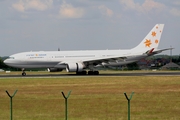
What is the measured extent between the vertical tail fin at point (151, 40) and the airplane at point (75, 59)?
210 centimetres

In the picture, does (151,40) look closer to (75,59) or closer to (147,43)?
(147,43)

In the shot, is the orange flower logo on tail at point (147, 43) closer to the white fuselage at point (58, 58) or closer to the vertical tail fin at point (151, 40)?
the vertical tail fin at point (151, 40)

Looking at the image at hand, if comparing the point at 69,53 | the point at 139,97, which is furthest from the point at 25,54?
the point at 139,97

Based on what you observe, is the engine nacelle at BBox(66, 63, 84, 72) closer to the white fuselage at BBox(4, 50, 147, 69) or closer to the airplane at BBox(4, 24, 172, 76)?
the airplane at BBox(4, 24, 172, 76)

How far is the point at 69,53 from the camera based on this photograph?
209 feet

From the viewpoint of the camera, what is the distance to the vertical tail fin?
68.4 metres

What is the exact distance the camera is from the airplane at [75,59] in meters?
61.3

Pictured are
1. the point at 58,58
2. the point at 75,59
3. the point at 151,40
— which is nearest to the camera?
the point at 58,58

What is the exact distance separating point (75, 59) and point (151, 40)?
1265cm

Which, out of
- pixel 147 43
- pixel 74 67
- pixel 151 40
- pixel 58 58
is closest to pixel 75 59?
pixel 58 58

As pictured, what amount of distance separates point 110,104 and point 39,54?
3620 centimetres

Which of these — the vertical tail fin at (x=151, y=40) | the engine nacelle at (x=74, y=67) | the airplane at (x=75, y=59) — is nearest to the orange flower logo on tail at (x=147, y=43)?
the vertical tail fin at (x=151, y=40)

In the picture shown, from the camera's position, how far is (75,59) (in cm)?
6344

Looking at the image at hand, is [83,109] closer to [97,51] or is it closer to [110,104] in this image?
[110,104]
